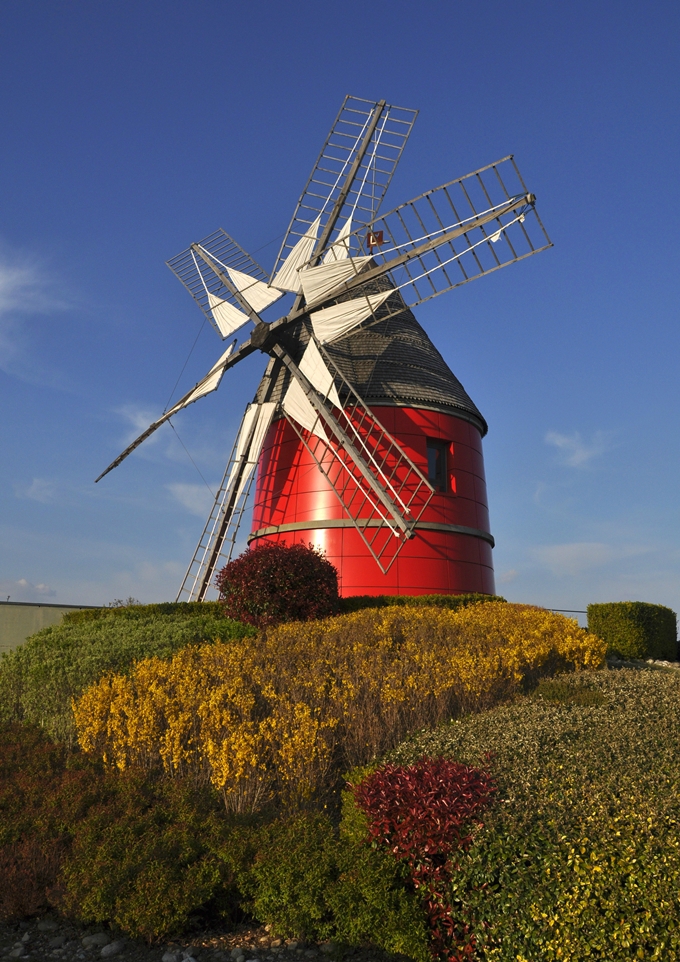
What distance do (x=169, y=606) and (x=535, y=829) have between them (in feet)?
37.8

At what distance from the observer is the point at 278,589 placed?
45.1 ft

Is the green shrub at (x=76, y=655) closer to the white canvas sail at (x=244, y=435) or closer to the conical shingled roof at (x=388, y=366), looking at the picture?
the white canvas sail at (x=244, y=435)

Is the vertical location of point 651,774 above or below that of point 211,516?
below

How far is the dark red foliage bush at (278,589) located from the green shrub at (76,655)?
0.57 m

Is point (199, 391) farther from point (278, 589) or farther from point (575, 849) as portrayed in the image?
point (575, 849)

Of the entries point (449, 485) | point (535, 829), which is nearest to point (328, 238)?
point (449, 485)

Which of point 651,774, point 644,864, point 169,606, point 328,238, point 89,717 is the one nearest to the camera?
point 644,864

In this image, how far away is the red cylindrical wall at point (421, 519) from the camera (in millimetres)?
17375

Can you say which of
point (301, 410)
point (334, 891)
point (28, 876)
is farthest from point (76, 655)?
point (301, 410)

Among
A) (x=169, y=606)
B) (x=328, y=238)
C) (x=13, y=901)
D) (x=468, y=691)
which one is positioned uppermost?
(x=328, y=238)

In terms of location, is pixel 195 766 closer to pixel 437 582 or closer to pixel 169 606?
pixel 169 606

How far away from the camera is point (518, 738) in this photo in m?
6.55

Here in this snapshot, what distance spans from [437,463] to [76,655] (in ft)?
35.5

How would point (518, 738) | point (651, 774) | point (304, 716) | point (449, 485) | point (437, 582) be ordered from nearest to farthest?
point (651, 774)
point (518, 738)
point (304, 716)
point (437, 582)
point (449, 485)
